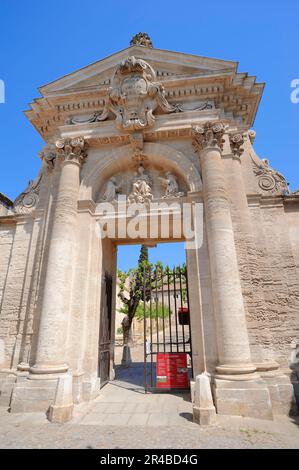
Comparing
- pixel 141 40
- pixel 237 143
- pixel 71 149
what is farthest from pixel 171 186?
pixel 141 40

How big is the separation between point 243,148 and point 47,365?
278 inches

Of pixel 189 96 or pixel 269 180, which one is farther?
pixel 189 96

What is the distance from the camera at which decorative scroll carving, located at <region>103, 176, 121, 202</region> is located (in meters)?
7.41

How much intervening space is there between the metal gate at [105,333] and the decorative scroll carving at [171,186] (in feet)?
9.83

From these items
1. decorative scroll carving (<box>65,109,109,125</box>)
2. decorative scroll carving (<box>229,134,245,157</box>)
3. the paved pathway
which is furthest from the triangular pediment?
the paved pathway

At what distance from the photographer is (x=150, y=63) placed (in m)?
8.05

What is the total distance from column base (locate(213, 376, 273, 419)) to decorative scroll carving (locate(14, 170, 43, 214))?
654cm

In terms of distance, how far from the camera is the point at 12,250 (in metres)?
7.25

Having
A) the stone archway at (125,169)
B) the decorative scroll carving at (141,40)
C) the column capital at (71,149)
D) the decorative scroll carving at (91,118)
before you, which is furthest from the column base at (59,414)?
the decorative scroll carving at (141,40)

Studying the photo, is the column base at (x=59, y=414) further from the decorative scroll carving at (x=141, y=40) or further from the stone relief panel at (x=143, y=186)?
the decorative scroll carving at (x=141, y=40)

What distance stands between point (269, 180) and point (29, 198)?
6726mm

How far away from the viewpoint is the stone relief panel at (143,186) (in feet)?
23.2

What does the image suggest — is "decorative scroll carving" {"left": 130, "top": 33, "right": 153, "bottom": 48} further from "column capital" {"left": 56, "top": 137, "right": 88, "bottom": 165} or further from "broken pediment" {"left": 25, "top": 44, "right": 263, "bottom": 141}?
"column capital" {"left": 56, "top": 137, "right": 88, "bottom": 165}

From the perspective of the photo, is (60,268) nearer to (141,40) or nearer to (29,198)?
(29,198)
